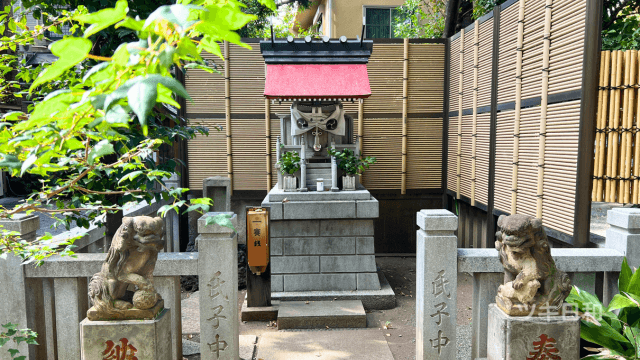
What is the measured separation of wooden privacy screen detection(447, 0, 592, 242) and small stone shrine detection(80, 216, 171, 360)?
4447 millimetres

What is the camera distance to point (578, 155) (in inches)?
179

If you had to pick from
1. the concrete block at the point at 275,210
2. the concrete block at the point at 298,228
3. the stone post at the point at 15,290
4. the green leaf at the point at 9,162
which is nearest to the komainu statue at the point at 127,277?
the stone post at the point at 15,290

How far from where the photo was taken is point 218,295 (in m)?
3.51

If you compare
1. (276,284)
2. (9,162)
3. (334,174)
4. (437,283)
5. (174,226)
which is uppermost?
(9,162)

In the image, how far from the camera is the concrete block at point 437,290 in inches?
135

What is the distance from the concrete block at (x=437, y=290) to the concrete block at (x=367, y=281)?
116 inches

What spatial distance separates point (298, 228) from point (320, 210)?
47 cm

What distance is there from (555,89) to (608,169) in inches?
48.8

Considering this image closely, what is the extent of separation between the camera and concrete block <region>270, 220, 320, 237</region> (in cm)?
665

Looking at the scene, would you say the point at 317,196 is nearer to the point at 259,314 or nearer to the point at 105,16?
the point at 259,314

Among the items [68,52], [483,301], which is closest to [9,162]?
[68,52]

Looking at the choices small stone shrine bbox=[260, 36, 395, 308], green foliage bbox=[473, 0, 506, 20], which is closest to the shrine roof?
small stone shrine bbox=[260, 36, 395, 308]

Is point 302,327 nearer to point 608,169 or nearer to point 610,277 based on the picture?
point 610,277

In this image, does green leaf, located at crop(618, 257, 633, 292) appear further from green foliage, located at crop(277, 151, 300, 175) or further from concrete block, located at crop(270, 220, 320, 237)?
green foliage, located at crop(277, 151, 300, 175)
